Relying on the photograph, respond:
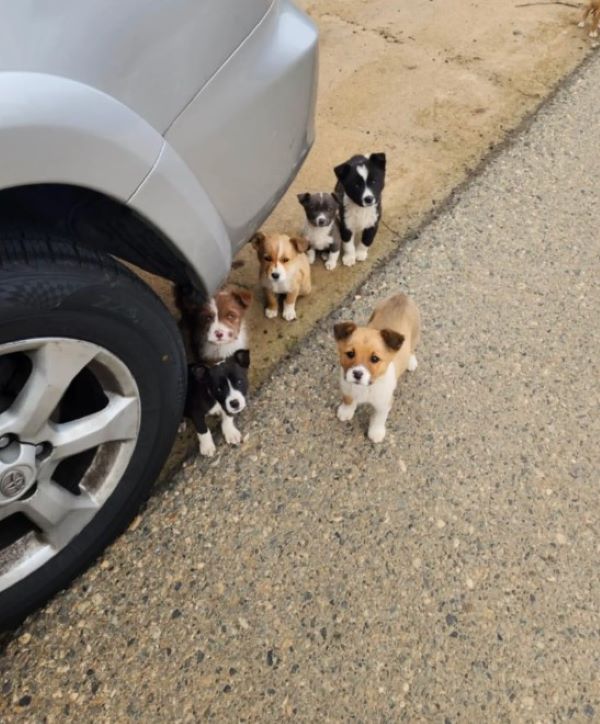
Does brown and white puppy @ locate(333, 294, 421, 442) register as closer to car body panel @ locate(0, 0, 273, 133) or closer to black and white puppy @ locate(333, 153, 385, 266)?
black and white puppy @ locate(333, 153, 385, 266)

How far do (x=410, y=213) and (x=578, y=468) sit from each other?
2.06 m

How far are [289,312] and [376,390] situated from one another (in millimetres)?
942

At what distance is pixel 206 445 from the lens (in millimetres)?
3250

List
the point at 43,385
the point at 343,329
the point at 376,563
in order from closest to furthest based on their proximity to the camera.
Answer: the point at 43,385 < the point at 376,563 < the point at 343,329

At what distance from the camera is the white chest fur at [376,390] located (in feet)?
10.2

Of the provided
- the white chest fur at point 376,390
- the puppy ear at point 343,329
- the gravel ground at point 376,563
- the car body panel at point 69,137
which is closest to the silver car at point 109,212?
the car body panel at point 69,137

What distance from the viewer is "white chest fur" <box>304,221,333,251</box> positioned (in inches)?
155

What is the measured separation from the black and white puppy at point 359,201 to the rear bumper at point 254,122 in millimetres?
835

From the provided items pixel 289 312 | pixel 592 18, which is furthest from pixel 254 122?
pixel 592 18

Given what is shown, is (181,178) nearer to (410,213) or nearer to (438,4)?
(410,213)

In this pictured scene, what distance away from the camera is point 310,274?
13.6ft

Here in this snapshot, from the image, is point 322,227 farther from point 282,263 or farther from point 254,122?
point 254,122

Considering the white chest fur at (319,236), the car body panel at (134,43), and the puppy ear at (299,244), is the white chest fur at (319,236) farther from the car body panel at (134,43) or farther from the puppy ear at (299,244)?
the car body panel at (134,43)

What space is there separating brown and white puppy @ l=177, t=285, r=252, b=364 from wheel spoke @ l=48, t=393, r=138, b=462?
971 millimetres
